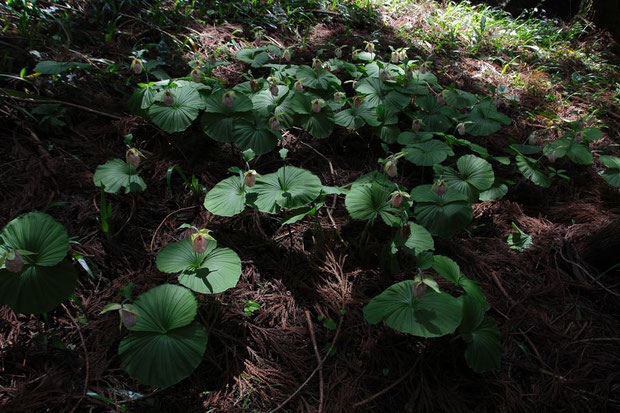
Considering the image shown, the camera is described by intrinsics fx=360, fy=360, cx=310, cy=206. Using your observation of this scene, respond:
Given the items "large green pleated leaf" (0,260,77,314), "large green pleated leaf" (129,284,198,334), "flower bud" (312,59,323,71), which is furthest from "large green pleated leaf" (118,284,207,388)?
"flower bud" (312,59,323,71)

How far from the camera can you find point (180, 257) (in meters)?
1.78

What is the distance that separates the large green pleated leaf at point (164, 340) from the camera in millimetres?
1418

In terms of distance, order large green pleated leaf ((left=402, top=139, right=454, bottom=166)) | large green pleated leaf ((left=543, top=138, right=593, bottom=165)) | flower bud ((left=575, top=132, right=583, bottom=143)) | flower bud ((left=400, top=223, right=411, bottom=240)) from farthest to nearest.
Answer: flower bud ((left=575, top=132, right=583, bottom=143))
large green pleated leaf ((left=543, top=138, right=593, bottom=165))
large green pleated leaf ((left=402, top=139, right=454, bottom=166))
flower bud ((left=400, top=223, right=411, bottom=240))

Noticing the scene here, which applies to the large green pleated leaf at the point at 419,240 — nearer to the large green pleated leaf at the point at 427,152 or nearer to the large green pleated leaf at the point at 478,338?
the large green pleated leaf at the point at 478,338

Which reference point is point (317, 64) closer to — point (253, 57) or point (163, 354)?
point (253, 57)

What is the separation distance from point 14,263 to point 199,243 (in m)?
0.71

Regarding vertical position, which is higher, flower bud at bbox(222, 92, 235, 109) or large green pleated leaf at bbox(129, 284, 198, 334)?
flower bud at bbox(222, 92, 235, 109)

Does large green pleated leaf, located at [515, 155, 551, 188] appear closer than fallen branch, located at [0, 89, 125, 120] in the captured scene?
No

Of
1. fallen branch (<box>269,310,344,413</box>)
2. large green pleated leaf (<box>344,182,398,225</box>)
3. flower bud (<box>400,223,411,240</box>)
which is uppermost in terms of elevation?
flower bud (<box>400,223,411,240</box>)

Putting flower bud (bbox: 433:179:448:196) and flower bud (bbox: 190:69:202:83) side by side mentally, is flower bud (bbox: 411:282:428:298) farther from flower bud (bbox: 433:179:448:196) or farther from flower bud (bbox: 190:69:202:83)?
flower bud (bbox: 190:69:202:83)

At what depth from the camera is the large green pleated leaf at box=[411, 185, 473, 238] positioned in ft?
7.07

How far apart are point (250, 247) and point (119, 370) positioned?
0.88 metres

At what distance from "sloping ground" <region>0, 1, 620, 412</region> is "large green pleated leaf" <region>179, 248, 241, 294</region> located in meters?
0.20

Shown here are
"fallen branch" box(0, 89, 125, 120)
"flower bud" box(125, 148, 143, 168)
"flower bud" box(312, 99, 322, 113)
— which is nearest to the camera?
"flower bud" box(125, 148, 143, 168)
